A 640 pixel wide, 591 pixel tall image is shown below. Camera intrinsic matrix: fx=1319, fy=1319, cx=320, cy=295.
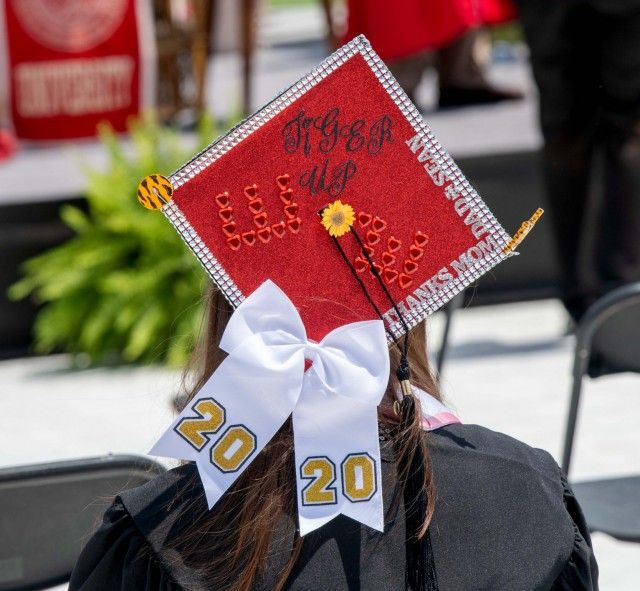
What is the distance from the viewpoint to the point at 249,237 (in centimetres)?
146

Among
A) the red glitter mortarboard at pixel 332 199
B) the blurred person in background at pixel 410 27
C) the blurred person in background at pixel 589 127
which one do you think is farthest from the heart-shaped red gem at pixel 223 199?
the blurred person in background at pixel 410 27

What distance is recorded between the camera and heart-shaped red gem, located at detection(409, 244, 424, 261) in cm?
148

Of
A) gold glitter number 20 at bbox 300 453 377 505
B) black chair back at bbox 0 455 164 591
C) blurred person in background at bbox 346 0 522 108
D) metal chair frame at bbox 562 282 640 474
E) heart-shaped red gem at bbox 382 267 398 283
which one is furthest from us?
blurred person in background at bbox 346 0 522 108

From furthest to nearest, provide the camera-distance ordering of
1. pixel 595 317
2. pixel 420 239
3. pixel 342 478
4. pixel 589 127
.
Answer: pixel 589 127 < pixel 595 317 < pixel 420 239 < pixel 342 478

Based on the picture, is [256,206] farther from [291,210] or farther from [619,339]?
[619,339]

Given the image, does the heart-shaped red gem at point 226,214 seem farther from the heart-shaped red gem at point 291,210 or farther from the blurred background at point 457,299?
the blurred background at point 457,299

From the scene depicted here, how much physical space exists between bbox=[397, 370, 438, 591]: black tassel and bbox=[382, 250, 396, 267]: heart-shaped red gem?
13cm

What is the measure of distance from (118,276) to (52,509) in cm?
272

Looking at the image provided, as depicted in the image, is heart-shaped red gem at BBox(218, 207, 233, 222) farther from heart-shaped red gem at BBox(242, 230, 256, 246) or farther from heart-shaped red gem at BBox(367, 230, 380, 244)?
heart-shaped red gem at BBox(367, 230, 380, 244)

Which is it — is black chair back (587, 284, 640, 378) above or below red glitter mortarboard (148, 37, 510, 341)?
below

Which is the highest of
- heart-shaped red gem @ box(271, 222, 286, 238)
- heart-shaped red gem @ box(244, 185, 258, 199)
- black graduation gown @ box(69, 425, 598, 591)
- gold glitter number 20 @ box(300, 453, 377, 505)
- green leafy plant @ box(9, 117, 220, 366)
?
heart-shaped red gem @ box(244, 185, 258, 199)

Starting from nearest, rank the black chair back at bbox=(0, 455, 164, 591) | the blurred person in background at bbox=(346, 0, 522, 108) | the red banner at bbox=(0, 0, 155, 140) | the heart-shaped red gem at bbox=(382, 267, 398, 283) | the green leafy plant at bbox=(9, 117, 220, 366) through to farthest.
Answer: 1. the heart-shaped red gem at bbox=(382, 267, 398, 283)
2. the black chair back at bbox=(0, 455, 164, 591)
3. the green leafy plant at bbox=(9, 117, 220, 366)
4. the blurred person in background at bbox=(346, 0, 522, 108)
5. the red banner at bbox=(0, 0, 155, 140)

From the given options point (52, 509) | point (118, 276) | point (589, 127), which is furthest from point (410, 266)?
point (118, 276)

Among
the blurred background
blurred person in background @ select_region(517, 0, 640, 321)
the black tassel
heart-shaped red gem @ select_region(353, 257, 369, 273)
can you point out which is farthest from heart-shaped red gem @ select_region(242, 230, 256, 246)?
blurred person in background @ select_region(517, 0, 640, 321)
